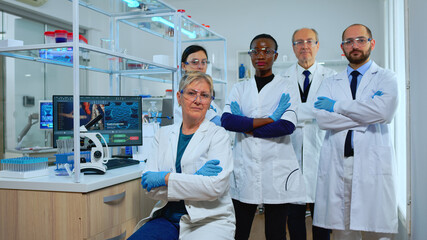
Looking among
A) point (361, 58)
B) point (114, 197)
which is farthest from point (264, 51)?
point (114, 197)

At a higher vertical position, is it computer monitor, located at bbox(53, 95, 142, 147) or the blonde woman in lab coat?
computer monitor, located at bbox(53, 95, 142, 147)

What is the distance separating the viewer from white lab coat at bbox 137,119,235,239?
1.57 metres

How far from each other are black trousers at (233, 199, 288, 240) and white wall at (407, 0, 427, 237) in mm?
720

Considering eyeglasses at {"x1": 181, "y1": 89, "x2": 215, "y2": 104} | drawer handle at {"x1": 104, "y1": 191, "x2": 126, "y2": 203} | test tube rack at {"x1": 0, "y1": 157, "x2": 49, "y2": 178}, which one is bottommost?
drawer handle at {"x1": 104, "y1": 191, "x2": 126, "y2": 203}

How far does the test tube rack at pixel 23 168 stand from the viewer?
5.95 ft

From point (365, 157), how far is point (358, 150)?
0.05 m

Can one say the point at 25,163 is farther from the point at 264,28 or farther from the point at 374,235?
the point at 264,28

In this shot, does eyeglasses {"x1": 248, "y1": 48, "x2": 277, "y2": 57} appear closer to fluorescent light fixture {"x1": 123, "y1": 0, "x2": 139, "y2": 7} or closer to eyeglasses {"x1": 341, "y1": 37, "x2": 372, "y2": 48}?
eyeglasses {"x1": 341, "y1": 37, "x2": 372, "y2": 48}

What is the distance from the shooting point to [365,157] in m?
2.04

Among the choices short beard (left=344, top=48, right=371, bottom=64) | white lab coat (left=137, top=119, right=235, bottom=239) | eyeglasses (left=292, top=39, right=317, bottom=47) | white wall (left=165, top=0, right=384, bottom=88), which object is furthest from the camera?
white wall (left=165, top=0, right=384, bottom=88)

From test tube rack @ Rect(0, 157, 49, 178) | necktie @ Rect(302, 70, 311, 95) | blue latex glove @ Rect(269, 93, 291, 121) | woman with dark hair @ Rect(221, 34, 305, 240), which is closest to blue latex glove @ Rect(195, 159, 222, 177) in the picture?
woman with dark hair @ Rect(221, 34, 305, 240)

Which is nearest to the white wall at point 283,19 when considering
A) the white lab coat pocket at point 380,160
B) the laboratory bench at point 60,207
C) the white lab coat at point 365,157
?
the white lab coat at point 365,157

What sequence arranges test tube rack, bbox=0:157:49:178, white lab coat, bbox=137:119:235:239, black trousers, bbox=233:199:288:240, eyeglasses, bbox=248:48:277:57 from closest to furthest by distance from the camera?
white lab coat, bbox=137:119:235:239 < test tube rack, bbox=0:157:49:178 < black trousers, bbox=233:199:288:240 < eyeglasses, bbox=248:48:277:57

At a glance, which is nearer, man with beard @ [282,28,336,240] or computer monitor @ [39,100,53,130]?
man with beard @ [282,28,336,240]
